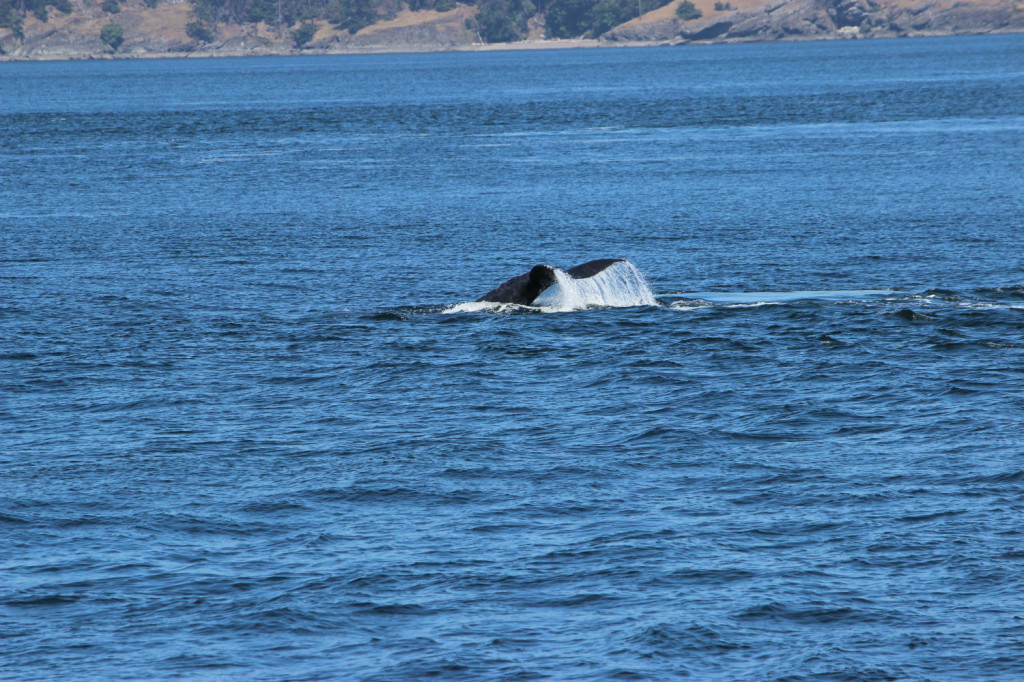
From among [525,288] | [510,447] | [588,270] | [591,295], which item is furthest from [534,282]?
[510,447]

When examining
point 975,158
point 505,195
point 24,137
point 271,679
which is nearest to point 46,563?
point 271,679

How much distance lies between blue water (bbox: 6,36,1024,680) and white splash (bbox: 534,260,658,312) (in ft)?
0.90

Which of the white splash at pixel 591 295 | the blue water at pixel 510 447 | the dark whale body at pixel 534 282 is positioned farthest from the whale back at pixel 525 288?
the blue water at pixel 510 447

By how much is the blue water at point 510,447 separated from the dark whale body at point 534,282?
1.83ft

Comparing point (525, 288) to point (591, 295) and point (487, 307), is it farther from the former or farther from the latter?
point (591, 295)

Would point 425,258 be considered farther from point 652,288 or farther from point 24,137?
point 24,137

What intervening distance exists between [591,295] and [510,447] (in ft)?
27.5

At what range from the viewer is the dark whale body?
21.5 metres

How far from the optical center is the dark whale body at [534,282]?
21.5 m

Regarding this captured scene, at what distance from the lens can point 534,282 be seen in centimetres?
2198

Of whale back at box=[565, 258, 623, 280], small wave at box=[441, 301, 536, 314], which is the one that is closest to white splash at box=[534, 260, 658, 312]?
small wave at box=[441, 301, 536, 314]

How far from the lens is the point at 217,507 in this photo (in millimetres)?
12898

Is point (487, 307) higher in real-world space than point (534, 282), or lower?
lower

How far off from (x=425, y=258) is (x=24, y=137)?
174 feet
